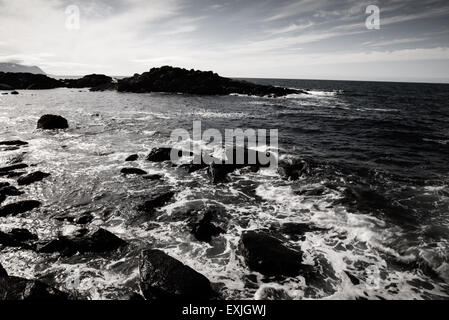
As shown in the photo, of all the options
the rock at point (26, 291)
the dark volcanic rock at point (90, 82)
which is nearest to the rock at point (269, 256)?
the rock at point (26, 291)

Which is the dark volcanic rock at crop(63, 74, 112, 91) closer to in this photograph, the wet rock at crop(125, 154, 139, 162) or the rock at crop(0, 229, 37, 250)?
the wet rock at crop(125, 154, 139, 162)

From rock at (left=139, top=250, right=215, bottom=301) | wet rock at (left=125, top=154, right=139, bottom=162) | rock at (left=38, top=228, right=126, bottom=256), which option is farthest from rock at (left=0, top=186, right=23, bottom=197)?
rock at (left=139, top=250, right=215, bottom=301)

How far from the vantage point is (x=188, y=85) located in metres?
71.6

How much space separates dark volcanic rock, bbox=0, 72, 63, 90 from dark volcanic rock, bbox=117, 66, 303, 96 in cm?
2810

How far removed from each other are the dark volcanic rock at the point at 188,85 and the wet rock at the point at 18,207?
6115 cm

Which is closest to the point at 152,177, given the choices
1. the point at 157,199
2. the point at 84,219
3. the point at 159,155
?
the point at 157,199

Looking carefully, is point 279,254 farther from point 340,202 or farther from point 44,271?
point 44,271

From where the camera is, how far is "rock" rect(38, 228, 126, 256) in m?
8.02

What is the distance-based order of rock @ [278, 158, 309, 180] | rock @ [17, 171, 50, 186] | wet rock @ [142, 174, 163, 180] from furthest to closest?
rock @ [278, 158, 309, 180] → wet rock @ [142, 174, 163, 180] → rock @ [17, 171, 50, 186]

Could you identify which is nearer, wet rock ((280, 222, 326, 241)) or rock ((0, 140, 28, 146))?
wet rock ((280, 222, 326, 241))

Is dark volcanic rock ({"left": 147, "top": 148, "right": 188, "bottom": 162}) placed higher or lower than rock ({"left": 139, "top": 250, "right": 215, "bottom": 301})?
higher
